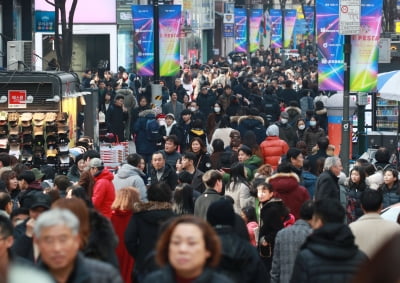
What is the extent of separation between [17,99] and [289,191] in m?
9.34

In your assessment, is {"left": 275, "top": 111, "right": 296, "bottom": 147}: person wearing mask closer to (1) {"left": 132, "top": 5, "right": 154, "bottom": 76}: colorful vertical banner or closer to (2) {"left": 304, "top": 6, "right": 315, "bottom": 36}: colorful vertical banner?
(1) {"left": 132, "top": 5, "right": 154, "bottom": 76}: colorful vertical banner

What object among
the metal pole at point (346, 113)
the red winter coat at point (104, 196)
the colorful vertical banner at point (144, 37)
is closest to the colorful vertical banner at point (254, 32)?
the colorful vertical banner at point (144, 37)

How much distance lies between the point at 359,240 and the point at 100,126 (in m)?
20.7

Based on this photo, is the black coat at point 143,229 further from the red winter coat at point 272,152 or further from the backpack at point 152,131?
the backpack at point 152,131

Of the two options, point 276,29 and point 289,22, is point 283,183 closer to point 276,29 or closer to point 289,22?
point 276,29

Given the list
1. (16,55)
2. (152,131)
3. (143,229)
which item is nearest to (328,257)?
(143,229)

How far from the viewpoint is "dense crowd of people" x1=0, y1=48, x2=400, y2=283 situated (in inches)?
262

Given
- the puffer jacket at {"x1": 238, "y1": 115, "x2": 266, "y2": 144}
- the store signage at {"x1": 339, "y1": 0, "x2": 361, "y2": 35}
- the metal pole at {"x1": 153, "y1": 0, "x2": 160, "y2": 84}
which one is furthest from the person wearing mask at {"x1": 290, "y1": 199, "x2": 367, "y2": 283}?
the metal pole at {"x1": 153, "y1": 0, "x2": 160, "y2": 84}

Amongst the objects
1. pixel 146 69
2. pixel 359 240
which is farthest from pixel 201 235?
pixel 146 69

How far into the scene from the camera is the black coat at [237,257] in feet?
29.0

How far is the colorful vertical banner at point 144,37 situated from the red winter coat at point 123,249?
20.1 metres

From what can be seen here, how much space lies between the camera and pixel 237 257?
885 cm

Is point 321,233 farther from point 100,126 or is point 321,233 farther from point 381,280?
point 100,126

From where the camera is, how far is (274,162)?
19.9 metres
